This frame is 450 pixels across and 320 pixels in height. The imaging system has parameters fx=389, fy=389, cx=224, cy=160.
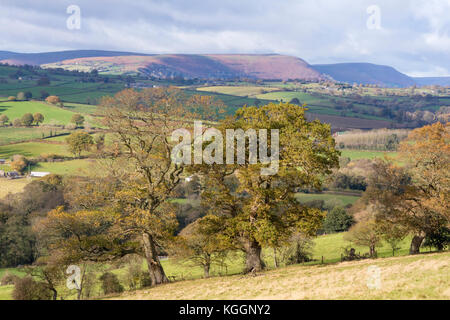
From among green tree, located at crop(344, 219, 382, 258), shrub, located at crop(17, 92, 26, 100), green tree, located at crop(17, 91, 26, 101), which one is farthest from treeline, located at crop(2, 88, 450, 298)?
shrub, located at crop(17, 92, 26, 100)

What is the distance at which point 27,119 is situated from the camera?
128m

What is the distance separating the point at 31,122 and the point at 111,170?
Result: 115017mm

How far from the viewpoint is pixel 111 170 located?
101 feet

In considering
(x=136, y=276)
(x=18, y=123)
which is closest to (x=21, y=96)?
(x=18, y=123)

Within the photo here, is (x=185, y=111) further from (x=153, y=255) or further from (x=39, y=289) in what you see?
(x=39, y=289)

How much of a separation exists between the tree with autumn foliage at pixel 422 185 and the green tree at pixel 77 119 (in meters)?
104

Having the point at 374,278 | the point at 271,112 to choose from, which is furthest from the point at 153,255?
the point at 374,278

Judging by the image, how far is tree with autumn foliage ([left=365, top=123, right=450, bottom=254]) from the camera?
35.4m

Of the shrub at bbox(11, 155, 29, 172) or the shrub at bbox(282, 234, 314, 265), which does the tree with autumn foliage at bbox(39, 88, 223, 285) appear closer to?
the shrub at bbox(282, 234, 314, 265)

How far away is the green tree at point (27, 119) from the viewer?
420 ft

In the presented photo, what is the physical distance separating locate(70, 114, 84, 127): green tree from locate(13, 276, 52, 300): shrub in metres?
89.3

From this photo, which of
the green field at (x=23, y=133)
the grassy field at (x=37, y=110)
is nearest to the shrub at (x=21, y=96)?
the grassy field at (x=37, y=110)

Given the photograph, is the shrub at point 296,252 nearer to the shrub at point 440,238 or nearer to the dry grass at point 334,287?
the shrub at point 440,238

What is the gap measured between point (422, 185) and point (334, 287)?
22287 millimetres
